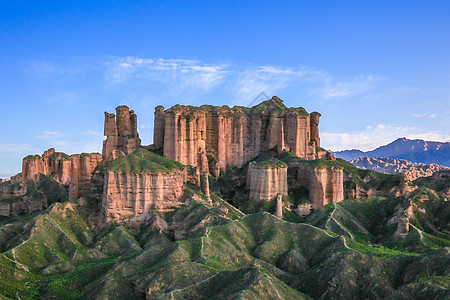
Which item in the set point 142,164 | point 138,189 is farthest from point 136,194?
point 142,164

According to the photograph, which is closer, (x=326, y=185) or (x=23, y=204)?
(x=23, y=204)

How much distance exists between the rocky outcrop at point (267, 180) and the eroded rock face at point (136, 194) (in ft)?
74.8

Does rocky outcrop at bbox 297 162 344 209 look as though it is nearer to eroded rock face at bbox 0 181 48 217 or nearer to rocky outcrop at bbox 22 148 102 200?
rocky outcrop at bbox 22 148 102 200

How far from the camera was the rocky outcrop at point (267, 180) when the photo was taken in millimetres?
95562

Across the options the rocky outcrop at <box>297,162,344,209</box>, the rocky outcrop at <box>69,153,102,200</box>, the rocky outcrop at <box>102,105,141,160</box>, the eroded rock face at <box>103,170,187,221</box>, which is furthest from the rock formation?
the rocky outcrop at <box>69,153,102,200</box>

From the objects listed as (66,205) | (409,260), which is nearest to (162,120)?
(66,205)

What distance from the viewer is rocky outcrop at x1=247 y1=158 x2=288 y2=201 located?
95562mm

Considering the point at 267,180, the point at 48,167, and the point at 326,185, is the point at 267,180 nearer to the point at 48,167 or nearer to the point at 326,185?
the point at 326,185

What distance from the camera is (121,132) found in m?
105

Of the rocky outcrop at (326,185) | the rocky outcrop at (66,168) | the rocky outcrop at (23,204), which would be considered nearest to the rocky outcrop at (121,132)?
the rocky outcrop at (66,168)

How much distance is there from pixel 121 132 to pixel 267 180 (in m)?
41.2

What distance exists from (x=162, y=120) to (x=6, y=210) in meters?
43.9

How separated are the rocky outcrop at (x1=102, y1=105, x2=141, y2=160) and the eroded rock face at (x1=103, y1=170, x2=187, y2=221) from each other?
25.3 meters

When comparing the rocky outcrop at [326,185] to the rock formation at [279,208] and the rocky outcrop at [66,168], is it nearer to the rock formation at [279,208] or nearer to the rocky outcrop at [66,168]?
the rock formation at [279,208]
